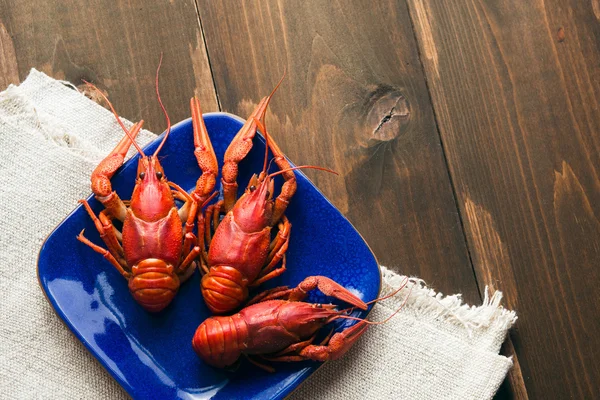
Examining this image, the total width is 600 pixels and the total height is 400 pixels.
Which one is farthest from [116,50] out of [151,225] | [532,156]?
[532,156]

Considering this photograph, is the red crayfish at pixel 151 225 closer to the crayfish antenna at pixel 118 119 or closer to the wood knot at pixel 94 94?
the crayfish antenna at pixel 118 119

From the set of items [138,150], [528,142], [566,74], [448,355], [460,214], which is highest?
[566,74]

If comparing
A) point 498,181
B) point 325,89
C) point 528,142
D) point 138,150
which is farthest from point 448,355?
point 138,150

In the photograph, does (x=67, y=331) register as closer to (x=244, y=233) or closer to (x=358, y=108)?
(x=244, y=233)

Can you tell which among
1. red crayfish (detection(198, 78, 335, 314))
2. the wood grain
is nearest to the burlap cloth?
the wood grain

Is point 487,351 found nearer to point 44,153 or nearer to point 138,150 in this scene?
point 138,150

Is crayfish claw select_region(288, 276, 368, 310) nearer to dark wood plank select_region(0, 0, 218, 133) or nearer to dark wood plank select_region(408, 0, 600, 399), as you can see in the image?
dark wood plank select_region(408, 0, 600, 399)

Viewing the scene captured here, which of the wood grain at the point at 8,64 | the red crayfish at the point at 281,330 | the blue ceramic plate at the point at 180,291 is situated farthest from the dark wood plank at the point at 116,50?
the red crayfish at the point at 281,330
